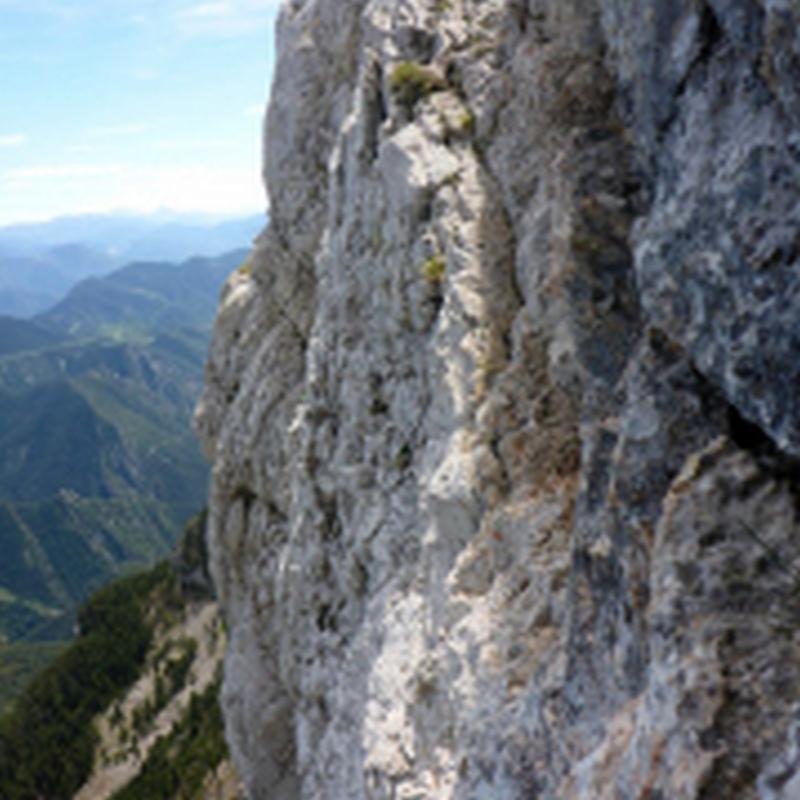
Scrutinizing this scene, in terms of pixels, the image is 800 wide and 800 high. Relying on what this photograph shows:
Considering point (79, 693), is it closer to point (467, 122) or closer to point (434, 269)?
point (434, 269)

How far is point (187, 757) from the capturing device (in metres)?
66.8

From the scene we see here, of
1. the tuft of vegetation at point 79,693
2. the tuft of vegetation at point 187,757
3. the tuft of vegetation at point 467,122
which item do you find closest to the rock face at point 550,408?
the tuft of vegetation at point 467,122

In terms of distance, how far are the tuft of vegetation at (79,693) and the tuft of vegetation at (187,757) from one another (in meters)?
15.7

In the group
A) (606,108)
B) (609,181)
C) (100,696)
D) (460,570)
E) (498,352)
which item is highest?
(606,108)

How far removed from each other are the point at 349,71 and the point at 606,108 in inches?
608

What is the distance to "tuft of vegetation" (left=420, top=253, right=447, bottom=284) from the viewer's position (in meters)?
16.1

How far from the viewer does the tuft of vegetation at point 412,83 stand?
18.4 m

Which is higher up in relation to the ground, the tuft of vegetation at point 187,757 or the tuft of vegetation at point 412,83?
the tuft of vegetation at point 412,83

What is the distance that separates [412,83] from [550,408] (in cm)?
1104

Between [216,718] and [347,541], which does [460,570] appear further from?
[216,718]

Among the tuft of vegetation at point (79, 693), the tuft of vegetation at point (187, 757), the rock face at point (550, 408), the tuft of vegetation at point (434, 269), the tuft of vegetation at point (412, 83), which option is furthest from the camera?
the tuft of vegetation at point (79, 693)

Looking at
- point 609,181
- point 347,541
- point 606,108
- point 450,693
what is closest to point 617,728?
point 450,693

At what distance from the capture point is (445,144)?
17188 mm

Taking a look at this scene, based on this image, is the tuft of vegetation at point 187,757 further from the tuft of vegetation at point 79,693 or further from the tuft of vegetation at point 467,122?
the tuft of vegetation at point 467,122
